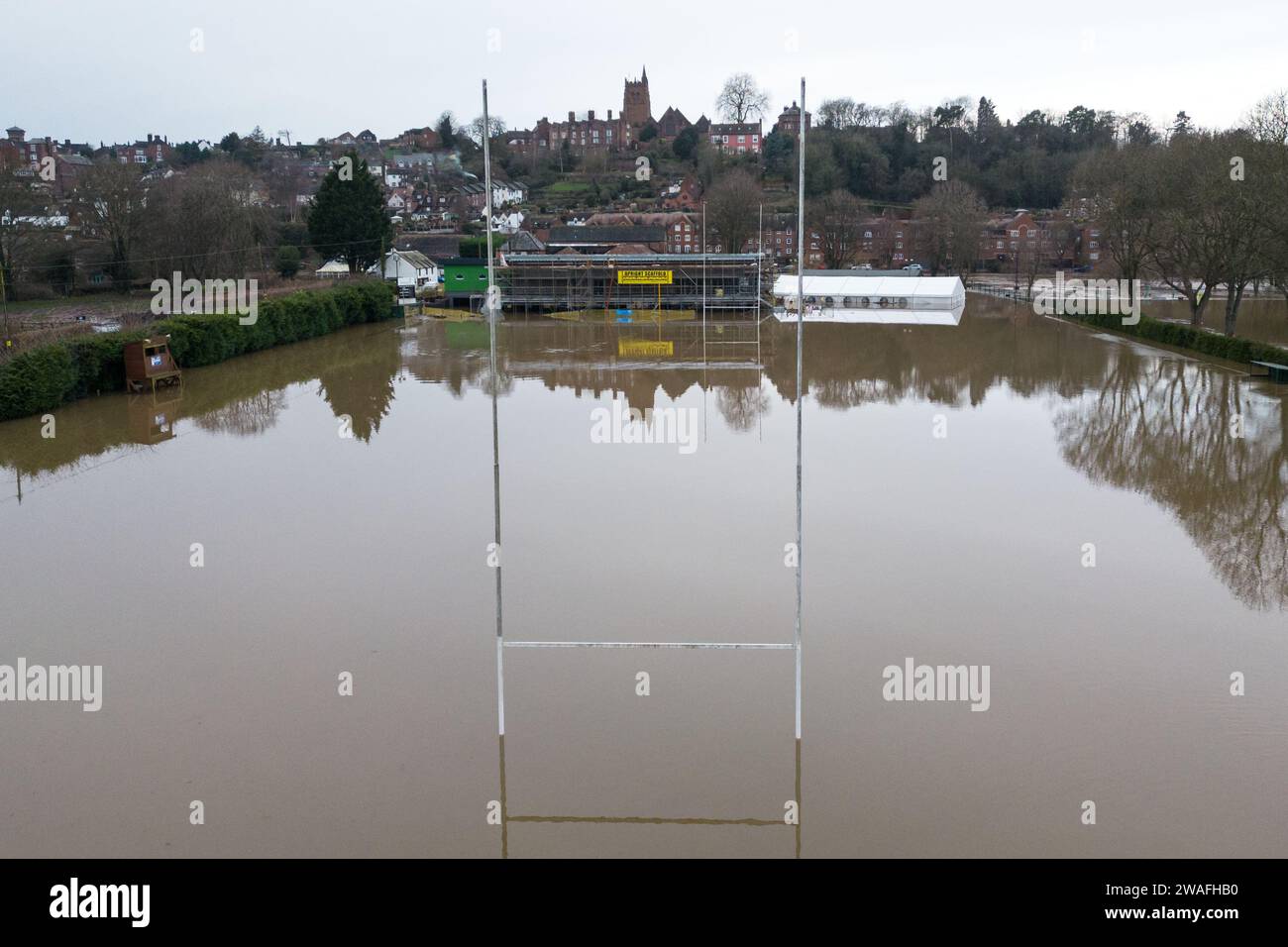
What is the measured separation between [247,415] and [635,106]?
8378 cm

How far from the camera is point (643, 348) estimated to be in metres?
28.5

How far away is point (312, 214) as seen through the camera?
135 ft

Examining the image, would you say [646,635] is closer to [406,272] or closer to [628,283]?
[628,283]

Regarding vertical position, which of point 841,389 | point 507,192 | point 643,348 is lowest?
point 841,389

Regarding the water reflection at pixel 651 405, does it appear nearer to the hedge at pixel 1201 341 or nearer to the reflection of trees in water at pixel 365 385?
the reflection of trees in water at pixel 365 385

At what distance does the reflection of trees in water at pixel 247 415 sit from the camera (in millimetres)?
17391

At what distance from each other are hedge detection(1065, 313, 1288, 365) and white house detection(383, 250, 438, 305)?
24.8 m

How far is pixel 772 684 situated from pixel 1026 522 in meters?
5.03

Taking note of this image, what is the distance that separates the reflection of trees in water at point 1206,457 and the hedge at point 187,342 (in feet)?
51.3

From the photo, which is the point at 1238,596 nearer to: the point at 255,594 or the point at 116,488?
the point at 255,594

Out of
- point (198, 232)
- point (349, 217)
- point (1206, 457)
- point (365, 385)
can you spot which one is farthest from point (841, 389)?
point (349, 217)

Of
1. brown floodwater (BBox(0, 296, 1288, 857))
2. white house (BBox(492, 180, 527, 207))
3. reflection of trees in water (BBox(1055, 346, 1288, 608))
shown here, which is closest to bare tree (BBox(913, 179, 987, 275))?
reflection of trees in water (BBox(1055, 346, 1288, 608))

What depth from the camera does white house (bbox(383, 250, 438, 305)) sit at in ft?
142

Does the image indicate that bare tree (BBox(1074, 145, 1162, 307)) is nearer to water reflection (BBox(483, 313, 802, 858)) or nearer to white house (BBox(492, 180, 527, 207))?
water reflection (BBox(483, 313, 802, 858))
